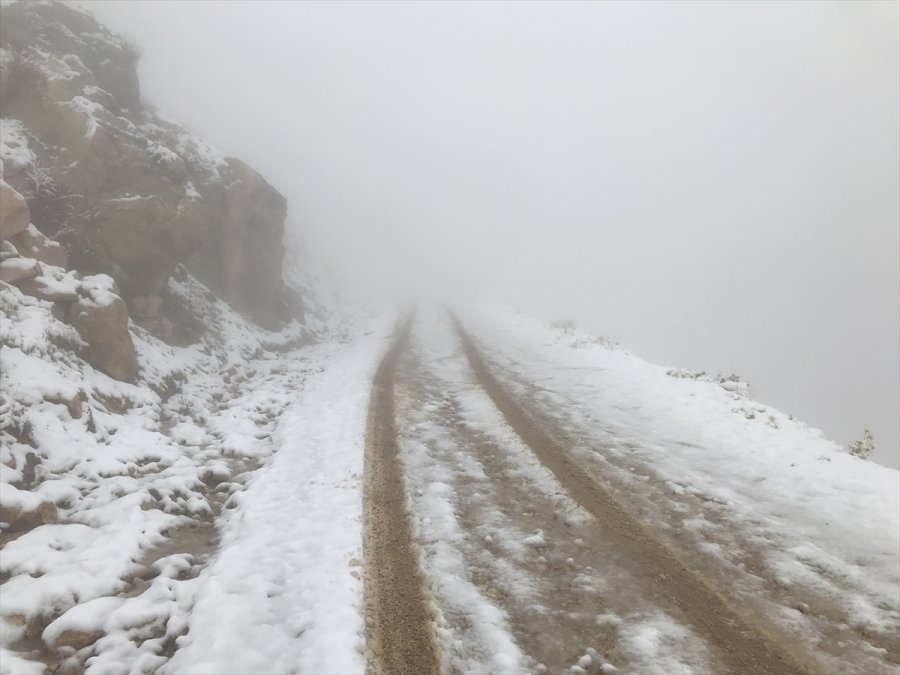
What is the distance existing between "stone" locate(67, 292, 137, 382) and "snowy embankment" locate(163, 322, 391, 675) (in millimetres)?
4262

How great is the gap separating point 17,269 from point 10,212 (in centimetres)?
119

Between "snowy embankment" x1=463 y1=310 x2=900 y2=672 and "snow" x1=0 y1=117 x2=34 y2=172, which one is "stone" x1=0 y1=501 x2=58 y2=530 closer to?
"snowy embankment" x1=463 y1=310 x2=900 y2=672

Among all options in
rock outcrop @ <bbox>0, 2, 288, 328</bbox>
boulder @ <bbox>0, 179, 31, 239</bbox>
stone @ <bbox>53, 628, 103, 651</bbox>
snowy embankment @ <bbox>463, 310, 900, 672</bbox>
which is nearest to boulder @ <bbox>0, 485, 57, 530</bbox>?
stone @ <bbox>53, 628, 103, 651</bbox>

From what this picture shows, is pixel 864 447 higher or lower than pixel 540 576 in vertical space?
higher

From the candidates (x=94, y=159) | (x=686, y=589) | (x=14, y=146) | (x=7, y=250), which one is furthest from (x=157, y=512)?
(x=94, y=159)

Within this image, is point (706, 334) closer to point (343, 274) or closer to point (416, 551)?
point (343, 274)

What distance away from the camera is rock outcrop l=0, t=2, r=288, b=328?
12430 millimetres

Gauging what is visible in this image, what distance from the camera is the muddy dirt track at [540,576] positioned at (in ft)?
14.7

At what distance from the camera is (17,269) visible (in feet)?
31.5

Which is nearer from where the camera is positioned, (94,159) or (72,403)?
(72,403)

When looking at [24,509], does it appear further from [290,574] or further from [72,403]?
[290,574]

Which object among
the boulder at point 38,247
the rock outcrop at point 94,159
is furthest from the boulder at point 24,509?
the boulder at point 38,247

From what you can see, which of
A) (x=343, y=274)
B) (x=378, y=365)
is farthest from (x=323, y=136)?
(x=378, y=365)

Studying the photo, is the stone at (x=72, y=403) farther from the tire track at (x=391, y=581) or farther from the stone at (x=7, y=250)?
the tire track at (x=391, y=581)
